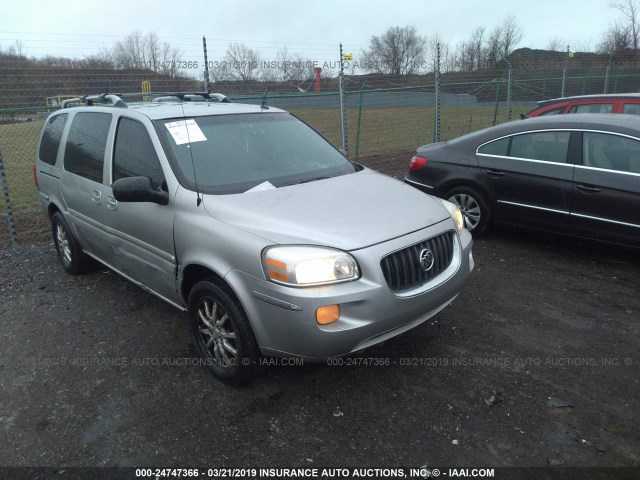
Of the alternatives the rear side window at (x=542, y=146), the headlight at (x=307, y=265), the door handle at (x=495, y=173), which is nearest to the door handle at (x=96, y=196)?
the headlight at (x=307, y=265)

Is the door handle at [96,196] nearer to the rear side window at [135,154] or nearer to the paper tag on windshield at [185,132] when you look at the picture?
the rear side window at [135,154]

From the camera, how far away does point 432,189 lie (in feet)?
20.6

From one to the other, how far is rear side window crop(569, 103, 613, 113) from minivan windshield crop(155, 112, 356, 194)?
20.8ft

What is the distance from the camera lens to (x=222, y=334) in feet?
10.4

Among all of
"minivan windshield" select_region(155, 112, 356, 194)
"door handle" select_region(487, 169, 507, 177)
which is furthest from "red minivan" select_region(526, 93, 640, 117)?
"minivan windshield" select_region(155, 112, 356, 194)

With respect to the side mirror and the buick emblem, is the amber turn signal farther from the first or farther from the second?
the side mirror

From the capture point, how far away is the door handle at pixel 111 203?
3.90 meters

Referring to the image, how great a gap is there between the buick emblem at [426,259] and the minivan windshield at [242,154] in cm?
110

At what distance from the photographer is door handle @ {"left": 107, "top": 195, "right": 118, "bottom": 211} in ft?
12.8

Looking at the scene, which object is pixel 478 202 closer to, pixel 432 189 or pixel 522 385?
pixel 432 189

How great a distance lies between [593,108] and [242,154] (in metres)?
7.36

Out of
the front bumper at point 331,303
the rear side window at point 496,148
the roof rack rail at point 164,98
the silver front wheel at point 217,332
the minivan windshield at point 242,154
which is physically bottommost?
the silver front wheel at point 217,332

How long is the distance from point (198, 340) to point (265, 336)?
820 mm

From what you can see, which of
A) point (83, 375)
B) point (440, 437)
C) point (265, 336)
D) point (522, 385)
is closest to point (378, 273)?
point (265, 336)
